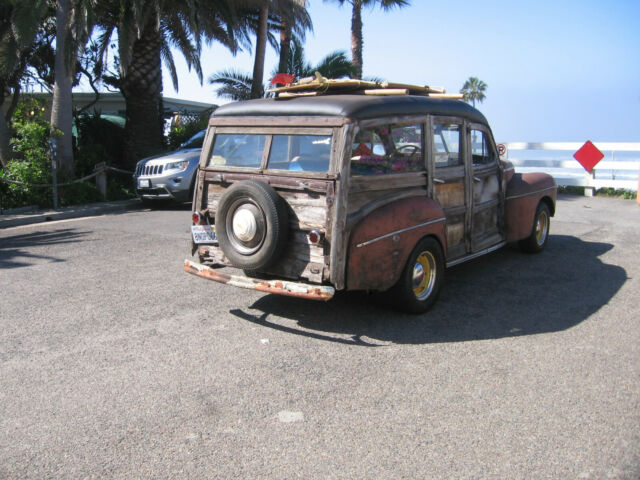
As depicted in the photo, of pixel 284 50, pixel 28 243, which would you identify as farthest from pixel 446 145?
pixel 284 50

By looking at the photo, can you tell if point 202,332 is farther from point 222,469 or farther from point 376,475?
point 376,475

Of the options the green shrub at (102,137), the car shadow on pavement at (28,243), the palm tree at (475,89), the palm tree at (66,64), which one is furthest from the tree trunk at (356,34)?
the palm tree at (475,89)

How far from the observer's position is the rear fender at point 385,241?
4820 mm

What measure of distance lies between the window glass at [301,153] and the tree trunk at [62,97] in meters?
9.63

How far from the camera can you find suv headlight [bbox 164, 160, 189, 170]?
1229 cm

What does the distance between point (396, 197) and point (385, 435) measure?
245cm

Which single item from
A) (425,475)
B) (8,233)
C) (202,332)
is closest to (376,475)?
(425,475)

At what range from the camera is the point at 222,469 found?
305 centimetres

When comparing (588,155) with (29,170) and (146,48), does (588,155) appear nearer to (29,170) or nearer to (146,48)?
(146,48)

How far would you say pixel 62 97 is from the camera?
1370cm

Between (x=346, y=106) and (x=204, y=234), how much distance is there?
185 cm

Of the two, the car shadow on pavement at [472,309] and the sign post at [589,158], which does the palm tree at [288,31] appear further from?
the car shadow on pavement at [472,309]

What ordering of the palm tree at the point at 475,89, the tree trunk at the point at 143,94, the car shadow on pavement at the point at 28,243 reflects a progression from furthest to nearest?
the palm tree at the point at 475,89 < the tree trunk at the point at 143,94 < the car shadow on pavement at the point at 28,243

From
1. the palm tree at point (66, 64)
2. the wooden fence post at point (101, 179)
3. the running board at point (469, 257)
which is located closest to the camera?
the running board at point (469, 257)
